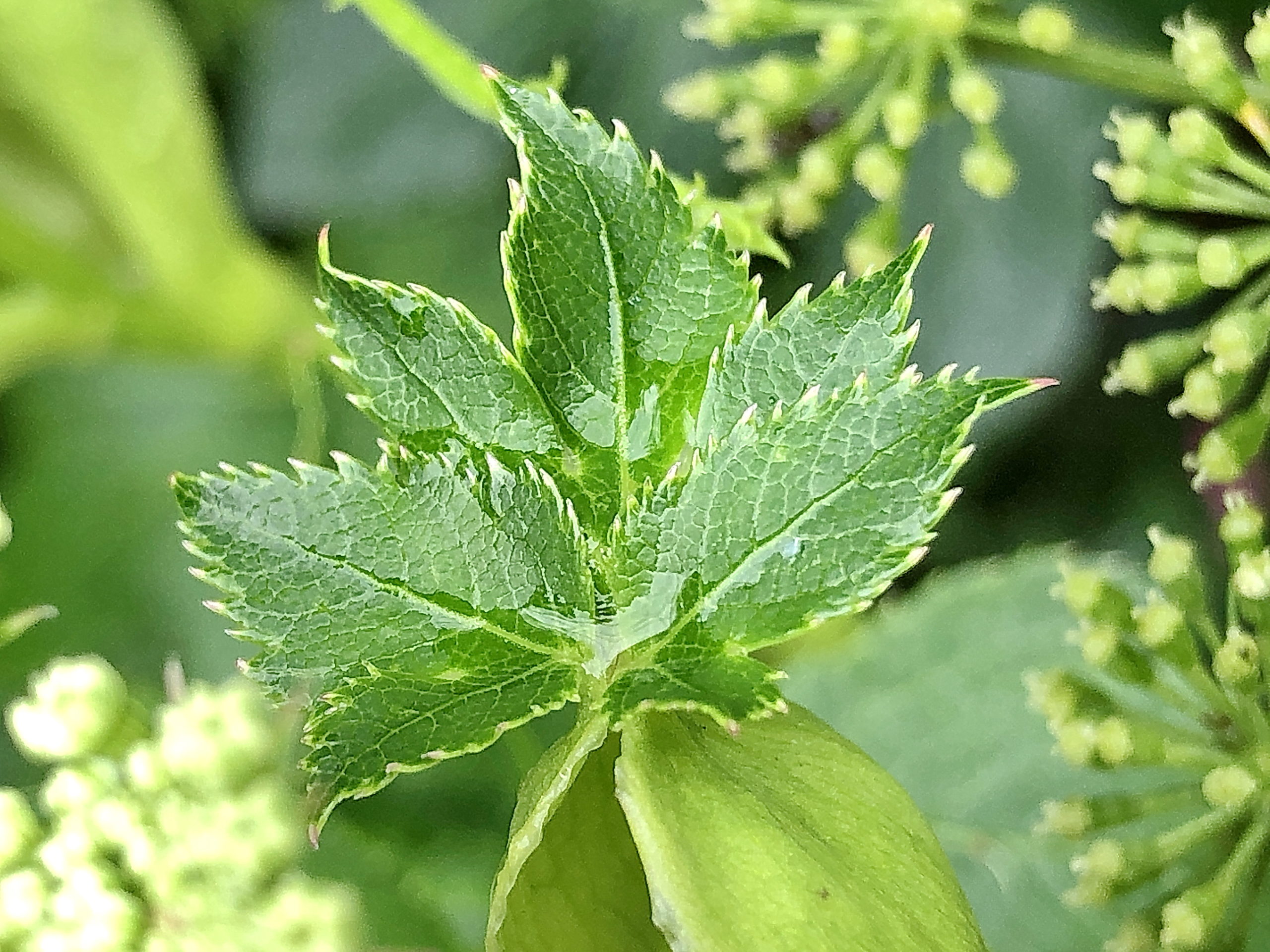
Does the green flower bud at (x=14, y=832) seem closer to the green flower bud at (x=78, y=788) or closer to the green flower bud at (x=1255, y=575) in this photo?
the green flower bud at (x=78, y=788)

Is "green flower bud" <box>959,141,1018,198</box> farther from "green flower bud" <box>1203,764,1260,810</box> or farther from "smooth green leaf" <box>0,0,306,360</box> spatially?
"smooth green leaf" <box>0,0,306,360</box>

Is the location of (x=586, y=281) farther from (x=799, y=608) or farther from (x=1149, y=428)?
(x=1149, y=428)

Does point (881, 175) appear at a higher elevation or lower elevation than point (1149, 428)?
higher

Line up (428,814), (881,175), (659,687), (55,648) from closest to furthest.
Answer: (659,687)
(881,175)
(428,814)
(55,648)

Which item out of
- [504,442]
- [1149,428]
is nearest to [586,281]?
[504,442]

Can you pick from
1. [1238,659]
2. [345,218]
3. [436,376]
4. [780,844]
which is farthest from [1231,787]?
[345,218]

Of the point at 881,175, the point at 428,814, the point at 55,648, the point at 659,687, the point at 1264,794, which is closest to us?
the point at 659,687

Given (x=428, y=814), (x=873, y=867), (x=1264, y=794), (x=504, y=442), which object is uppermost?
(x=504, y=442)
